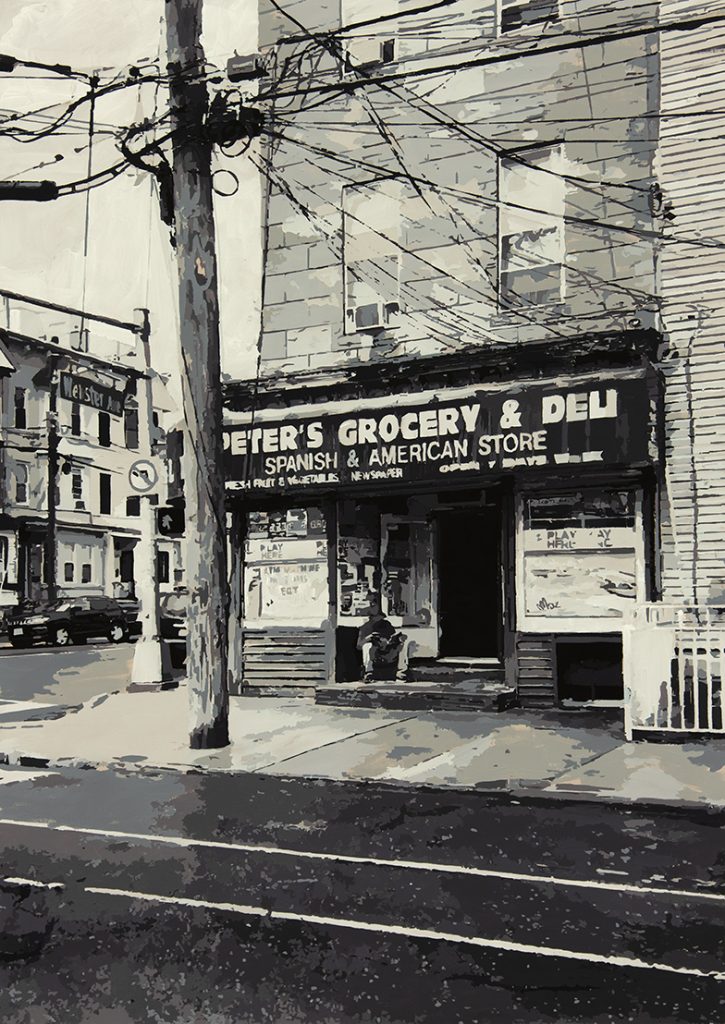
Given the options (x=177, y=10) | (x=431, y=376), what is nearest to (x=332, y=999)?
(x=177, y=10)

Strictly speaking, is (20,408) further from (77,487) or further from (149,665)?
(149,665)

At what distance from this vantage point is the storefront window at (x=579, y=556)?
41.5 ft

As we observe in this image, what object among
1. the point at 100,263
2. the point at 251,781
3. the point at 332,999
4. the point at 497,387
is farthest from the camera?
the point at 100,263

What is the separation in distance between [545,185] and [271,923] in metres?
10.6

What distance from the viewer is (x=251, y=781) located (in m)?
8.83

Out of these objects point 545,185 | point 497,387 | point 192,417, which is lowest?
point 192,417

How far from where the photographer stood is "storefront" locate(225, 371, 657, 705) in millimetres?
12461

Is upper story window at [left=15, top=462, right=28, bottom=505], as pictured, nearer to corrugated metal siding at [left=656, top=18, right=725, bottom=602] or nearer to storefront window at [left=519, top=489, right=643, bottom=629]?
storefront window at [left=519, top=489, right=643, bottom=629]

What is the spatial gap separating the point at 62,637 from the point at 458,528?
19.2 metres

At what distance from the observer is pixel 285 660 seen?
576 inches

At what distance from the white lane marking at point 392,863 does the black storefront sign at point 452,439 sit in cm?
655

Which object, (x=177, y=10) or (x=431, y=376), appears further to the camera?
(x=431, y=376)

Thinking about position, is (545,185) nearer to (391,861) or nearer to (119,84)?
(119,84)

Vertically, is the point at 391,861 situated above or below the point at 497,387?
below
